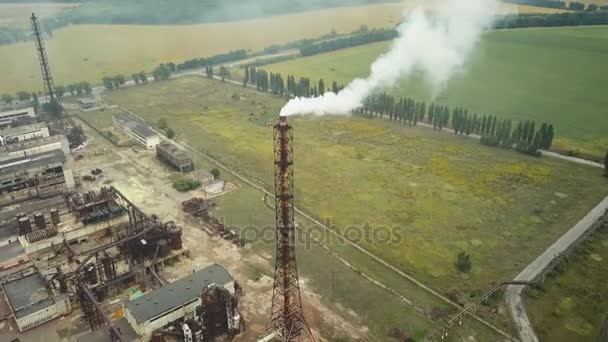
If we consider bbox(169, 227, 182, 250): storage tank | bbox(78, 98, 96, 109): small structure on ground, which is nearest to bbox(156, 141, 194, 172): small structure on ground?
bbox(169, 227, 182, 250): storage tank

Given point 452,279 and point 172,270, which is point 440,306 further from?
point 172,270

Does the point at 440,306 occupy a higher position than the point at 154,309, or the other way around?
the point at 154,309

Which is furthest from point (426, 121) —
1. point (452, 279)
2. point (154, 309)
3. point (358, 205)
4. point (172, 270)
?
point (154, 309)

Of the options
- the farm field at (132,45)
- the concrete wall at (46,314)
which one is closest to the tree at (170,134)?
the concrete wall at (46,314)

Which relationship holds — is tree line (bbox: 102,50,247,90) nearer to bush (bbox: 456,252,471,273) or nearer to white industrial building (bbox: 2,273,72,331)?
white industrial building (bbox: 2,273,72,331)

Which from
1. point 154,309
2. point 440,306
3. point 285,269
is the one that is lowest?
point 440,306

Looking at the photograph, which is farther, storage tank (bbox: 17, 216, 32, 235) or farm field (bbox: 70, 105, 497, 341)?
storage tank (bbox: 17, 216, 32, 235)
